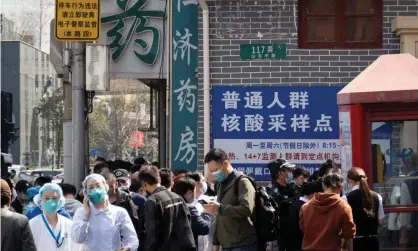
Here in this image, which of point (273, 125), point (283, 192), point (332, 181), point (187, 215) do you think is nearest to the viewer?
point (187, 215)

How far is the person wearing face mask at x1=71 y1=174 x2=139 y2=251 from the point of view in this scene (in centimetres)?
811

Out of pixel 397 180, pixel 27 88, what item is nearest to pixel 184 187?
pixel 397 180

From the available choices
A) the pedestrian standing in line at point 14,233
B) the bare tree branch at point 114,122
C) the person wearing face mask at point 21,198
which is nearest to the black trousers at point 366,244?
the pedestrian standing in line at point 14,233

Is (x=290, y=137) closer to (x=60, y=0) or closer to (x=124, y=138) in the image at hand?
(x=60, y=0)

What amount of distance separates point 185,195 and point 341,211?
5.38ft

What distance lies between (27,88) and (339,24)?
4297cm

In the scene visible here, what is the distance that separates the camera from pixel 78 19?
13.8 meters

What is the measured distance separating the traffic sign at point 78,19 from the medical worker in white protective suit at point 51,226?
18.1 ft

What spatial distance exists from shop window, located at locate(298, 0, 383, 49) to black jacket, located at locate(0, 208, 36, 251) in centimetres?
761

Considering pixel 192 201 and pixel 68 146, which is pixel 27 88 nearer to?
pixel 68 146

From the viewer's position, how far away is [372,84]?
10.4 meters

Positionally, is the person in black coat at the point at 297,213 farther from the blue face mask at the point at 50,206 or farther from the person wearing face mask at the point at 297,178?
the blue face mask at the point at 50,206

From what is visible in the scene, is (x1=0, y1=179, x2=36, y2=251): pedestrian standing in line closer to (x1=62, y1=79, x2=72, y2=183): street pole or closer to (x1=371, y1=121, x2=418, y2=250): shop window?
(x1=371, y1=121, x2=418, y2=250): shop window

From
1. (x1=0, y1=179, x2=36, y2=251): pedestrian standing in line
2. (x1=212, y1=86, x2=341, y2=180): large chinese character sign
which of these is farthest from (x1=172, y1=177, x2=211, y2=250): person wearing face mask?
(x1=212, y1=86, x2=341, y2=180): large chinese character sign
